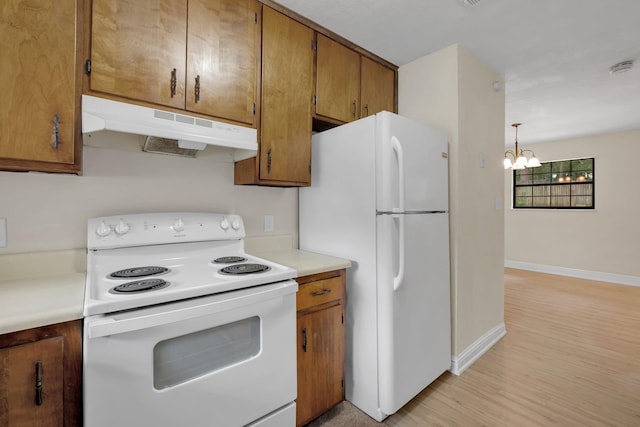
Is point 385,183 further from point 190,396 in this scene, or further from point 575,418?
point 575,418

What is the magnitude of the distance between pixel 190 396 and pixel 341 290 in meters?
0.93

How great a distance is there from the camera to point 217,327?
1.24 m

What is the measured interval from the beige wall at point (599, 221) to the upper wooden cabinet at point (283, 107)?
4.47m

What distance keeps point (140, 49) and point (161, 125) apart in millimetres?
385

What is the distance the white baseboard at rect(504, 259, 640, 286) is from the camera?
471cm

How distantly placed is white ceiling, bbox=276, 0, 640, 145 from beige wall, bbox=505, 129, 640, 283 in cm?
212

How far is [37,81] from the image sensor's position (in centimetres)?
116

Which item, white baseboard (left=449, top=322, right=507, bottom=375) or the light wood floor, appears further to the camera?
white baseboard (left=449, top=322, right=507, bottom=375)

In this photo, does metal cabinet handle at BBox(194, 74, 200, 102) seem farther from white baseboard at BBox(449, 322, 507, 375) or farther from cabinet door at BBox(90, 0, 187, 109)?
white baseboard at BBox(449, 322, 507, 375)

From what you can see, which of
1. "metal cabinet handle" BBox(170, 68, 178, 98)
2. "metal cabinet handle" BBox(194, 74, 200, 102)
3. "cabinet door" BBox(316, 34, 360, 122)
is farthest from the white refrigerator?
"metal cabinet handle" BBox(170, 68, 178, 98)

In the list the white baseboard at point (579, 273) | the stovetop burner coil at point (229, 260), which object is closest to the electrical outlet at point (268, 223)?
the stovetop burner coil at point (229, 260)

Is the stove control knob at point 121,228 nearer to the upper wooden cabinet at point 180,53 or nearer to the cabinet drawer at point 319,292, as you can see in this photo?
the upper wooden cabinet at point 180,53

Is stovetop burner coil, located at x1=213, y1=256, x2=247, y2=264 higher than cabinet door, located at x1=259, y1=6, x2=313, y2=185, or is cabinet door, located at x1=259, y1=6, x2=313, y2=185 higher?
cabinet door, located at x1=259, y1=6, x2=313, y2=185

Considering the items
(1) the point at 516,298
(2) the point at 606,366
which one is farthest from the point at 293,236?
(1) the point at 516,298
